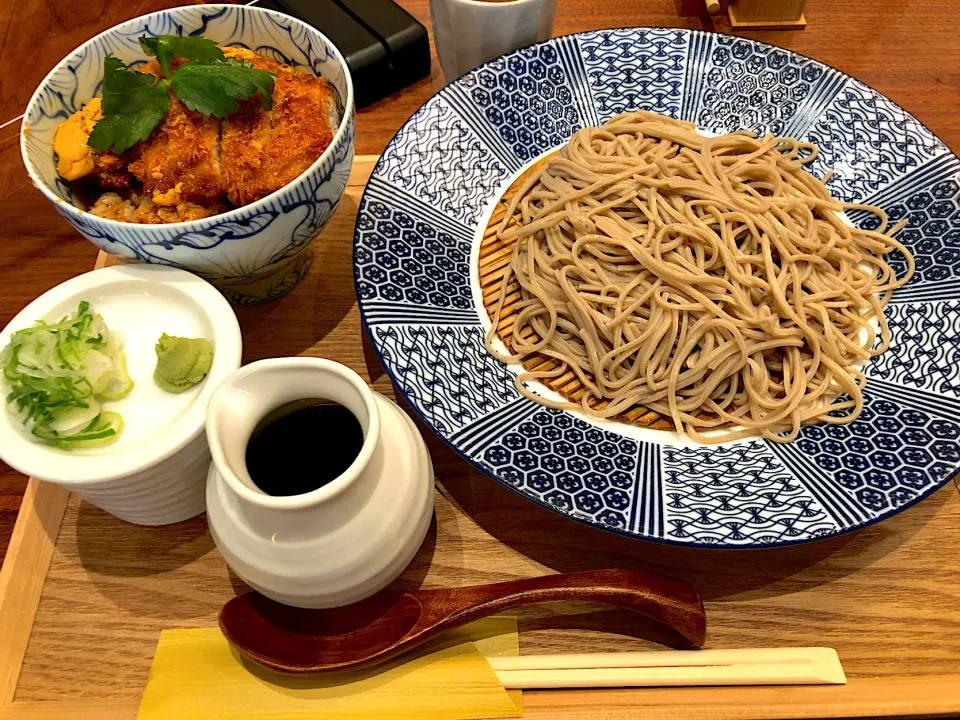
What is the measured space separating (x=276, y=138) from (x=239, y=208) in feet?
0.66

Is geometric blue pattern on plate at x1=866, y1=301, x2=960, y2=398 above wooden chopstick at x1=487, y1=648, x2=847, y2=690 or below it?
above

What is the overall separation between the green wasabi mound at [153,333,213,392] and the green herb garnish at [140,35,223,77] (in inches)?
22.1

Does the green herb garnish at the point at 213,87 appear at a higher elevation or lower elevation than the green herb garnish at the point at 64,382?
higher

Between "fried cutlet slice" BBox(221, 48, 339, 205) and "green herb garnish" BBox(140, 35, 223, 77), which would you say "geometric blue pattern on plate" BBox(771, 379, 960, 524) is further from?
"green herb garnish" BBox(140, 35, 223, 77)

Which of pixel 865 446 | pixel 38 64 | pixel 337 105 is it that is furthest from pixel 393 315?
pixel 38 64

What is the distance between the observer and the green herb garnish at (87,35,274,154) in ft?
3.99

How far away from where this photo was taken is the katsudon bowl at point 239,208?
1143 millimetres

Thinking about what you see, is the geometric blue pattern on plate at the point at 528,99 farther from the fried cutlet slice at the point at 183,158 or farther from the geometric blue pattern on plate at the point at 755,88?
the fried cutlet slice at the point at 183,158

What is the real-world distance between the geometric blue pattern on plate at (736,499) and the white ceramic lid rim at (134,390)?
2.65 feet

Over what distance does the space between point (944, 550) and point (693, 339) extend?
1.96ft

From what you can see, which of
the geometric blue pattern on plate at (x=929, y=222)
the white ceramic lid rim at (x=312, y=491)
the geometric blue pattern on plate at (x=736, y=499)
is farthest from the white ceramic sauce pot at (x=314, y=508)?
the geometric blue pattern on plate at (x=929, y=222)

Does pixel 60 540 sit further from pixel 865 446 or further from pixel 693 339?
pixel 865 446

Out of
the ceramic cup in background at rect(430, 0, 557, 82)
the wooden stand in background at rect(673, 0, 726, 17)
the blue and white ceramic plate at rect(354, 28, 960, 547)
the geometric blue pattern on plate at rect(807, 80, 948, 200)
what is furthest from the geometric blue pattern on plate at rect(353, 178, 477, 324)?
the wooden stand in background at rect(673, 0, 726, 17)

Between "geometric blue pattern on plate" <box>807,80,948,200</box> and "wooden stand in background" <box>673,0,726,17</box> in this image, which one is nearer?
"geometric blue pattern on plate" <box>807,80,948,200</box>
